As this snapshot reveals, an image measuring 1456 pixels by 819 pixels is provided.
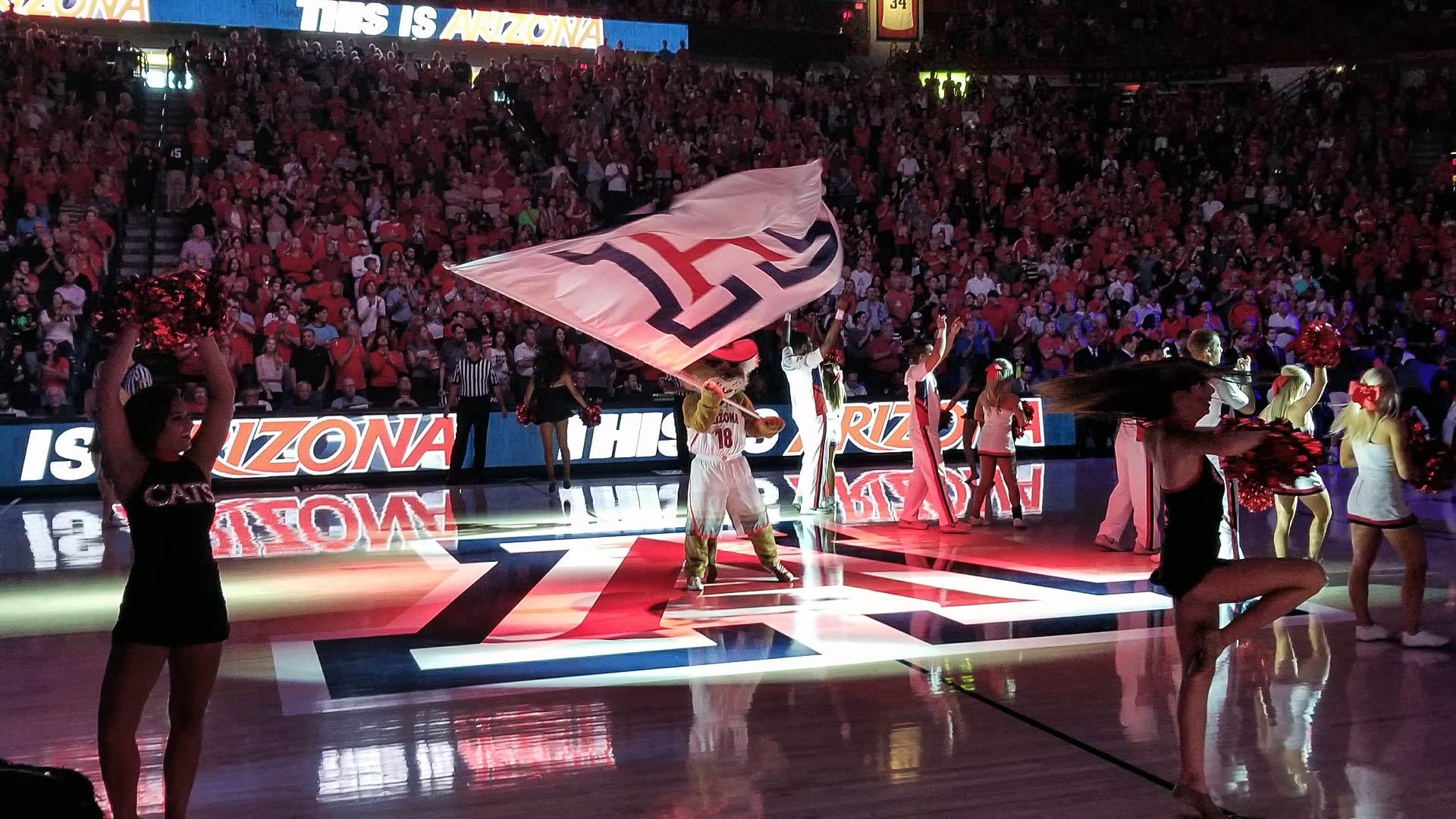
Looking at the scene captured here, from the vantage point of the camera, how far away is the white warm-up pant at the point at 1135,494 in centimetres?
1059

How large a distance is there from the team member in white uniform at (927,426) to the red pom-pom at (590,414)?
543 cm

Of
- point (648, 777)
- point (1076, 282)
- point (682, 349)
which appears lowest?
point (648, 777)

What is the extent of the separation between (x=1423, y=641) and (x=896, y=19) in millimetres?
24753

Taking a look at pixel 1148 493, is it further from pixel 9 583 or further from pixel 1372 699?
pixel 9 583

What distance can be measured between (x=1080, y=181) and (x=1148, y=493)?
16.2 m

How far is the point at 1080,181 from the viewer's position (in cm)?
2559

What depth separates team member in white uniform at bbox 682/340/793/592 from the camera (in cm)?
924

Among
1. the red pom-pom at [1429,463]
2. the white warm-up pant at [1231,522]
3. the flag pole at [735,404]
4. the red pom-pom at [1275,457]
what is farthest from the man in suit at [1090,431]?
the red pom-pom at [1275,457]

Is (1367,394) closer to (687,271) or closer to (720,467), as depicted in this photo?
(687,271)

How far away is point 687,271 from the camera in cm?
814

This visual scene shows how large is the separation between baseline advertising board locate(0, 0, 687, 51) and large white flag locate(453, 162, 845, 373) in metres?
18.3

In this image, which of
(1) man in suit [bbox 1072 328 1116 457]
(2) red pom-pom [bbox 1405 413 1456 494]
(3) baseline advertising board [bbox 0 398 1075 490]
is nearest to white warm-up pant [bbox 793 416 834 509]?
(3) baseline advertising board [bbox 0 398 1075 490]

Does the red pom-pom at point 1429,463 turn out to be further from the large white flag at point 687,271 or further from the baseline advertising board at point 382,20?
the baseline advertising board at point 382,20

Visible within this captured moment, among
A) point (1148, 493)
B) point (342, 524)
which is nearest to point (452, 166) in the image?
point (342, 524)
